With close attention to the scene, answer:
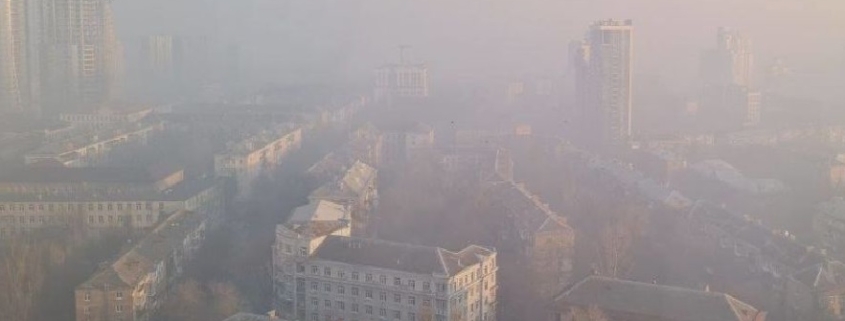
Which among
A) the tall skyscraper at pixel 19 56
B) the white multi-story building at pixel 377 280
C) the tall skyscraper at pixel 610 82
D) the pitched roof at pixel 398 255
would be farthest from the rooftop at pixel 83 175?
the tall skyscraper at pixel 610 82

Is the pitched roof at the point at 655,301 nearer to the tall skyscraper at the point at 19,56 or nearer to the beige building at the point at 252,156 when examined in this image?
the beige building at the point at 252,156

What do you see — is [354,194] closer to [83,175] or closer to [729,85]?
[83,175]

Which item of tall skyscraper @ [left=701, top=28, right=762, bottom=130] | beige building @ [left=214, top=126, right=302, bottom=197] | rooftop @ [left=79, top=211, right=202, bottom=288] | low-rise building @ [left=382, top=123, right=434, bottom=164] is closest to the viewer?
rooftop @ [left=79, top=211, right=202, bottom=288]

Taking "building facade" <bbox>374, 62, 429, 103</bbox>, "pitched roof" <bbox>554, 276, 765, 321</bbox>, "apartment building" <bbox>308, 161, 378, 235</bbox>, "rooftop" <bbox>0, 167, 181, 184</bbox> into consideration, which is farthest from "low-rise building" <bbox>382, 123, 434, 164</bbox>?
"pitched roof" <bbox>554, 276, 765, 321</bbox>

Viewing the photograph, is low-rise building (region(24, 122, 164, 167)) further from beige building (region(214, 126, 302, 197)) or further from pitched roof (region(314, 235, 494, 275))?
pitched roof (region(314, 235, 494, 275))

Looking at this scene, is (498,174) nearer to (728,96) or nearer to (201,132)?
(201,132)

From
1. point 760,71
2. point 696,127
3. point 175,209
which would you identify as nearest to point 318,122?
point 696,127

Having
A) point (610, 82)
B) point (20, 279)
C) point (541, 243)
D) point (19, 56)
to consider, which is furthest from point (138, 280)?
point (19, 56)
